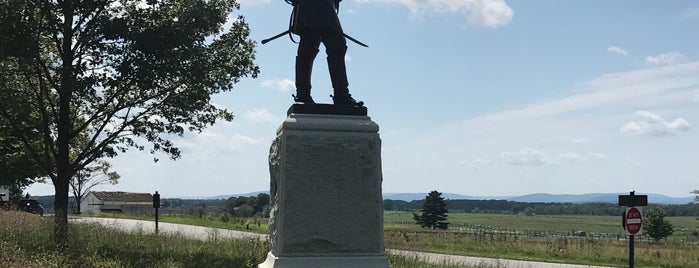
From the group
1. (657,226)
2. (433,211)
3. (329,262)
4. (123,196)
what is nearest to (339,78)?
(329,262)

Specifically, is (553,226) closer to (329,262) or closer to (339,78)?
(339,78)

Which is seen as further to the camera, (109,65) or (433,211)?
(433,211)

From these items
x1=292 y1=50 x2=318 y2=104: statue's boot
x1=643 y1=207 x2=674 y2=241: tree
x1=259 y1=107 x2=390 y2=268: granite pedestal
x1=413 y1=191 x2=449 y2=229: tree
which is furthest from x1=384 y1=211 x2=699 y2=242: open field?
x1=259 y1=107 x2=390 y2=268: granite pedestal

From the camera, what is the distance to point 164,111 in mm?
15820

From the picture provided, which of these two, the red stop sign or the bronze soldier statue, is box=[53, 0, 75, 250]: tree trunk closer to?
the bronze soldier statue

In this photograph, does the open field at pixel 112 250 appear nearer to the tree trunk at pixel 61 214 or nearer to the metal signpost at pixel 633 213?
the tree trunk at pixel 61 214

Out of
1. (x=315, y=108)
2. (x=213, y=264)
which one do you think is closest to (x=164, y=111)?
(x=213, y=264)

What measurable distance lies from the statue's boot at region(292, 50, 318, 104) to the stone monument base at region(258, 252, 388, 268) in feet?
5.09

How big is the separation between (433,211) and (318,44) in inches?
3580

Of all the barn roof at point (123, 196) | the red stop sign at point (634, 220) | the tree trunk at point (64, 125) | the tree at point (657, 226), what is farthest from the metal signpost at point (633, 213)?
the barn roof at point (123, 196)

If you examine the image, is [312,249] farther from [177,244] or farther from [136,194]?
[136,194]

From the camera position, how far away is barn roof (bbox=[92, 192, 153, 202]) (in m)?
84.4

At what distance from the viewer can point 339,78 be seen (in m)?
6.50

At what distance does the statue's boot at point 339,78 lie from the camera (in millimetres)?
6398
